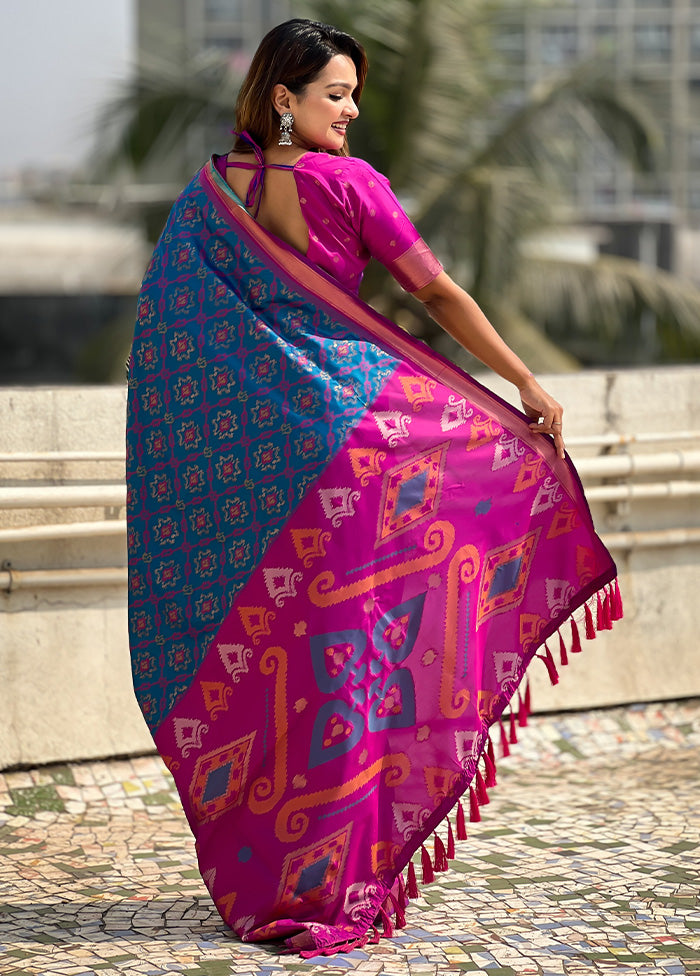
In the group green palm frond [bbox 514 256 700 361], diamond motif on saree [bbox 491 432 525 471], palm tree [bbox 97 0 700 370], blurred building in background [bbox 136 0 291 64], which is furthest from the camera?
blurred building in background [bbox 136 0 291 64]

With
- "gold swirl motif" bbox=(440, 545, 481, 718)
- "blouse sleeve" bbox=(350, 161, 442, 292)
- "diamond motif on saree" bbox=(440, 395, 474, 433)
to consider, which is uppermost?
"blouse sleeve" bbox=(350, 161, 442, 292)

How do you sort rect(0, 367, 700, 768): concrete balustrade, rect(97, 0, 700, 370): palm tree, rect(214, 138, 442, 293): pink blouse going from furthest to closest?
rect(97, 0, 700, 370): palm tree, rect(0, 367, 700, 768): concrete balustrade, rect(214, 138, 442, 293): pink blouse

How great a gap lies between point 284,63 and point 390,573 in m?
1.06

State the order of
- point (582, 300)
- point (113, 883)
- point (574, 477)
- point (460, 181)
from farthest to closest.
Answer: point (582, 300)
point (460, 181)
point (113, 883)
point (574, 477)

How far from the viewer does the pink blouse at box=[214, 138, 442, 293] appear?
9.06ft

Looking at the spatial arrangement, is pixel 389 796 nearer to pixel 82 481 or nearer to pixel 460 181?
pixel 82 481

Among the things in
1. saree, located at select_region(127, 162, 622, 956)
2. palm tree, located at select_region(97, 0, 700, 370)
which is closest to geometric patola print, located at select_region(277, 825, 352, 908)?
saree, located at select_region(127, 162, 622, 956)

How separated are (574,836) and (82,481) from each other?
5.40ft

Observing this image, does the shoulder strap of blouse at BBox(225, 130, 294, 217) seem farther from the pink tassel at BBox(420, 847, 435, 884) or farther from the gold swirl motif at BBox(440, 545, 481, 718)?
the pink tassel at BBox(420, 847, 435, 884)

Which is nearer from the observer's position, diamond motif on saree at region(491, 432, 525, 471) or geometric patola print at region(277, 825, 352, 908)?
geometric patola print at region(277, 825, 352, 908)

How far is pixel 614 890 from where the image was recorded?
10.1 ft

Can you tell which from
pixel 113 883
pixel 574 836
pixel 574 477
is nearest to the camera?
pixel 574 477

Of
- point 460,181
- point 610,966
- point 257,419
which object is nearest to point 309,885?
point 610,966

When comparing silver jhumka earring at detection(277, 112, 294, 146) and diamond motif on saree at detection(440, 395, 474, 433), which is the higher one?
silver jhumka earring at detection(277, 112, 294, 146)
